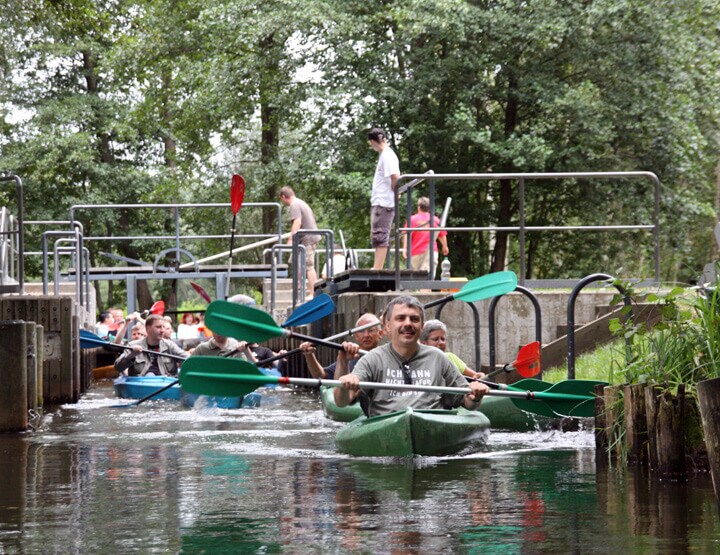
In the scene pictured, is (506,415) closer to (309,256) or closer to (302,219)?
(302,219)

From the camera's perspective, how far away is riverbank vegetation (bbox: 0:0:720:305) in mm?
25875

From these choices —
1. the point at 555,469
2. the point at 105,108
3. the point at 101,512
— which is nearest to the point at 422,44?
the point at 105,108

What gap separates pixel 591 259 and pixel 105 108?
1463 centimetres

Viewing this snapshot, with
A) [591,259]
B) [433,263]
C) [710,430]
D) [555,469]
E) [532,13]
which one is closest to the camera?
[710,430]

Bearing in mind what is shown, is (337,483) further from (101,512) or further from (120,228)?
(120,228)

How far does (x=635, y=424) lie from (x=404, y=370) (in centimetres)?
166

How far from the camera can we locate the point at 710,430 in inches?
225

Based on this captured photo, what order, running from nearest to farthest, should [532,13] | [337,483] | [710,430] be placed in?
[710,430]
[337,483]
[532,13]

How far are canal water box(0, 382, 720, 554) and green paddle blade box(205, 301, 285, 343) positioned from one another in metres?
0.85

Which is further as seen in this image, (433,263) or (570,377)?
(433,263)

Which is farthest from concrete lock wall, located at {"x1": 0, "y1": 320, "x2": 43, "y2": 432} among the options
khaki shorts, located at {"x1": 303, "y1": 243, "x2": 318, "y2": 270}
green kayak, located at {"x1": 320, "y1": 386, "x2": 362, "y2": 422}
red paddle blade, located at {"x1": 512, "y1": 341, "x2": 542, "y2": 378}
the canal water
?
khaki shorts, located at {"x1": 303, "y1": 243, "x2": 318, "y2": 270}

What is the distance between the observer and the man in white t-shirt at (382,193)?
1614cm

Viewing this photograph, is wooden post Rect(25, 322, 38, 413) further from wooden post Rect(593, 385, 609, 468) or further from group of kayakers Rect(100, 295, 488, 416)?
wooden post Rect(593, 385, 609, 468)

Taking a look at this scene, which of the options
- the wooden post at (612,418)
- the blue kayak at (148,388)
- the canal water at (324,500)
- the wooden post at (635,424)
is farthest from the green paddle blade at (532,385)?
the blue kayak at (148,388)
